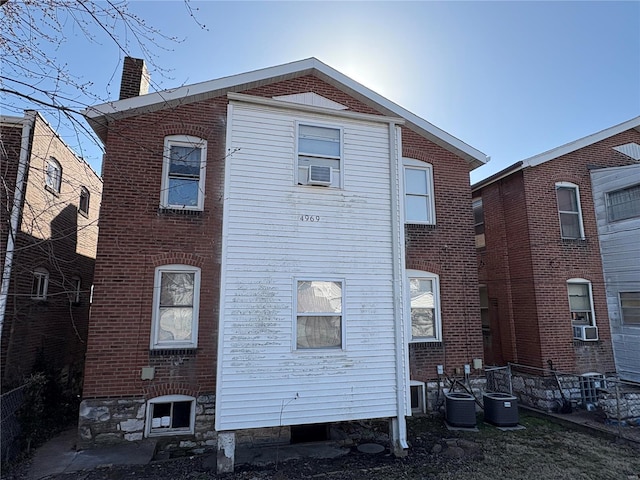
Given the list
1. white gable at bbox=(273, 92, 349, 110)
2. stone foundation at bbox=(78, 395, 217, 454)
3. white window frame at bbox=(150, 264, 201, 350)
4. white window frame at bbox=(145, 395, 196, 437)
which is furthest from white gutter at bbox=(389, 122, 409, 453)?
white window frame at bbox=(150, 264, 201, 350)

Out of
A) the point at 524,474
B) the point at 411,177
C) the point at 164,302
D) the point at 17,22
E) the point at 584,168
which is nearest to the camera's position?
the point at 17,22

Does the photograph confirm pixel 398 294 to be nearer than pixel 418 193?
Yes

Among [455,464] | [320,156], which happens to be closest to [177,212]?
[320,156]

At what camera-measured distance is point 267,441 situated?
754 cm

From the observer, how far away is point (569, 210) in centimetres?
1149

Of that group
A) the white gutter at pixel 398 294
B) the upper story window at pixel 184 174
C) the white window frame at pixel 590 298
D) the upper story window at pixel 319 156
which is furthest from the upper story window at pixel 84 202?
the white window frame at pixel 590 298

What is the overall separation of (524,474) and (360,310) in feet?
11.9

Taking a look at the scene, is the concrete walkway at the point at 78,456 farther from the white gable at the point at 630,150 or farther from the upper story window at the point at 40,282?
the white gable at the point at 630,150

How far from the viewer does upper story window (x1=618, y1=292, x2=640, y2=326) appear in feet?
34.4

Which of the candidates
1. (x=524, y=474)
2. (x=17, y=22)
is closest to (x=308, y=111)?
(x=17, y=22)

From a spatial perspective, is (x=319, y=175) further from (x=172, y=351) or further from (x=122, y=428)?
(x=122, y=428)

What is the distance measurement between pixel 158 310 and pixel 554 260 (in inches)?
402

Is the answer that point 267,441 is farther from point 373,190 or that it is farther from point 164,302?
point 373,190

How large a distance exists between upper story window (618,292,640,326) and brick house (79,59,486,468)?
744 centimetres
